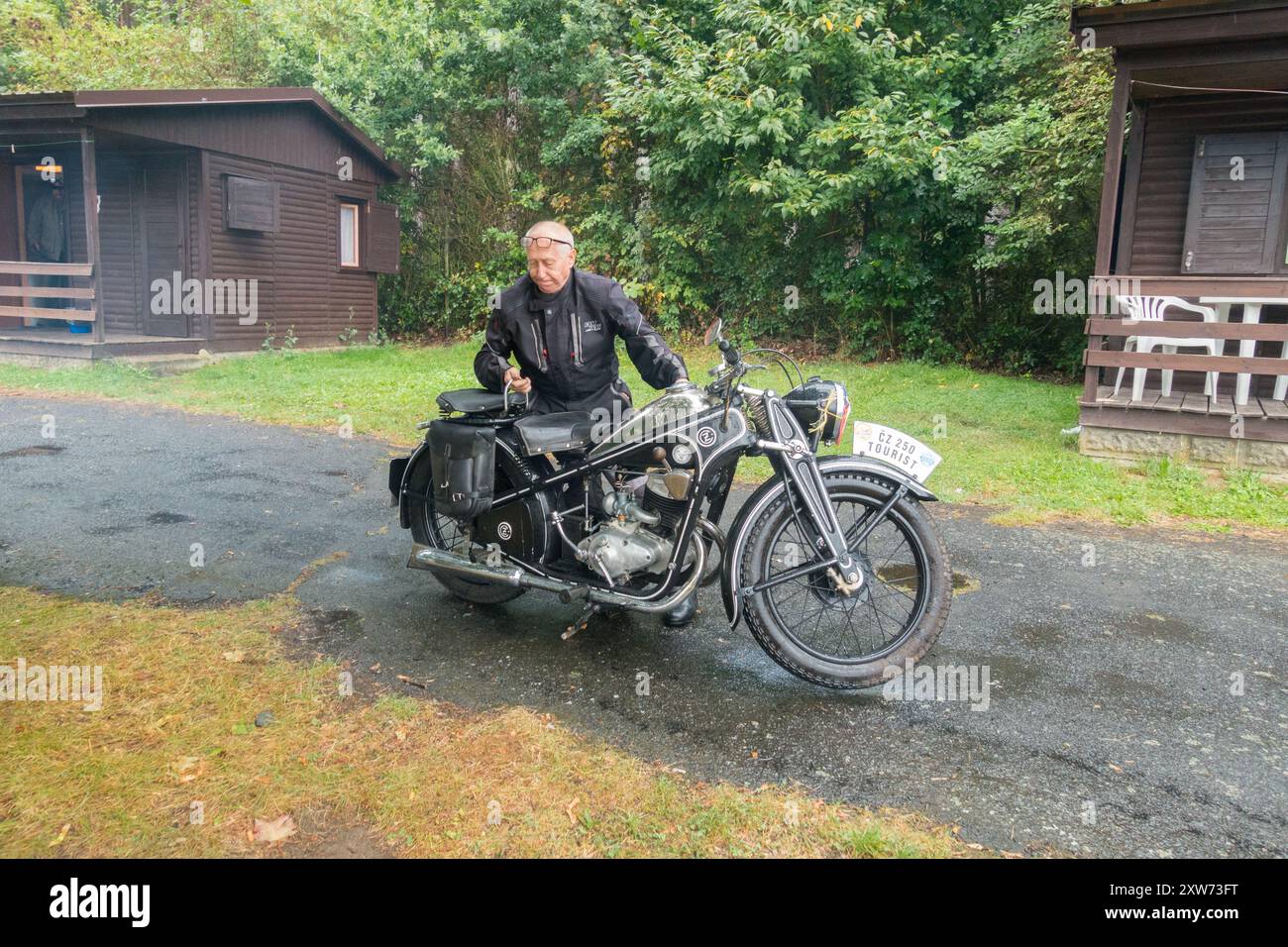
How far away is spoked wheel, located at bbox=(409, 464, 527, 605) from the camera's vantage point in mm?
4383

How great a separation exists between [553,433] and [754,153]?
1204 centimetres

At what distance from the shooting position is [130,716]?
3.25 m

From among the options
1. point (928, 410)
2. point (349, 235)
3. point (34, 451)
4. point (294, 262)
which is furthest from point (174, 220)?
point (928, 410)

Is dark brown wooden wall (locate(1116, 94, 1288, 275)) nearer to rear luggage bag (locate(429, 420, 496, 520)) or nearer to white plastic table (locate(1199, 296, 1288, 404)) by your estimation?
white plastic table (locate(1199, 296, 1288, 404))

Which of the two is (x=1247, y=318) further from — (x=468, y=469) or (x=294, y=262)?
(x=294, y=262)

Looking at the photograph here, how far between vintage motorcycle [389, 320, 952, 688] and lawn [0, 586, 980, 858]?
73 centimetres

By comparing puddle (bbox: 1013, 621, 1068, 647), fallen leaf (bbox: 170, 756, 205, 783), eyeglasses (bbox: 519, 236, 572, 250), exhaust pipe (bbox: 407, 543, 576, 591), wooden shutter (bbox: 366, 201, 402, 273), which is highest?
wooden shutter (bbox: 366, 201, 402, 273)

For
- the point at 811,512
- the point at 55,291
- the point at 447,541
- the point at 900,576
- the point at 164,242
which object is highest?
the point at 164,242

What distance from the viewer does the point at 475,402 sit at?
4.21 meters

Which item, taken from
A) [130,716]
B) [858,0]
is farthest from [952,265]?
[130,716]

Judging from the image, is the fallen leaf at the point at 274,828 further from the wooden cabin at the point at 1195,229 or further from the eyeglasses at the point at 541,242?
the wooden cabin at the point at 1195,229

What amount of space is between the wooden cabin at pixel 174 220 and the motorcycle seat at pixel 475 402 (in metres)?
11.2

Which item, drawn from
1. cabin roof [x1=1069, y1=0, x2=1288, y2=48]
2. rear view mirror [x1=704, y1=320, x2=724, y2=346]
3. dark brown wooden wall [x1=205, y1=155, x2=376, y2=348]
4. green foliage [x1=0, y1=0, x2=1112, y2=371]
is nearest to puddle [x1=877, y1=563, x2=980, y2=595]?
rear view mirror [x1=704, y1=320, x2=724, y2=346]
